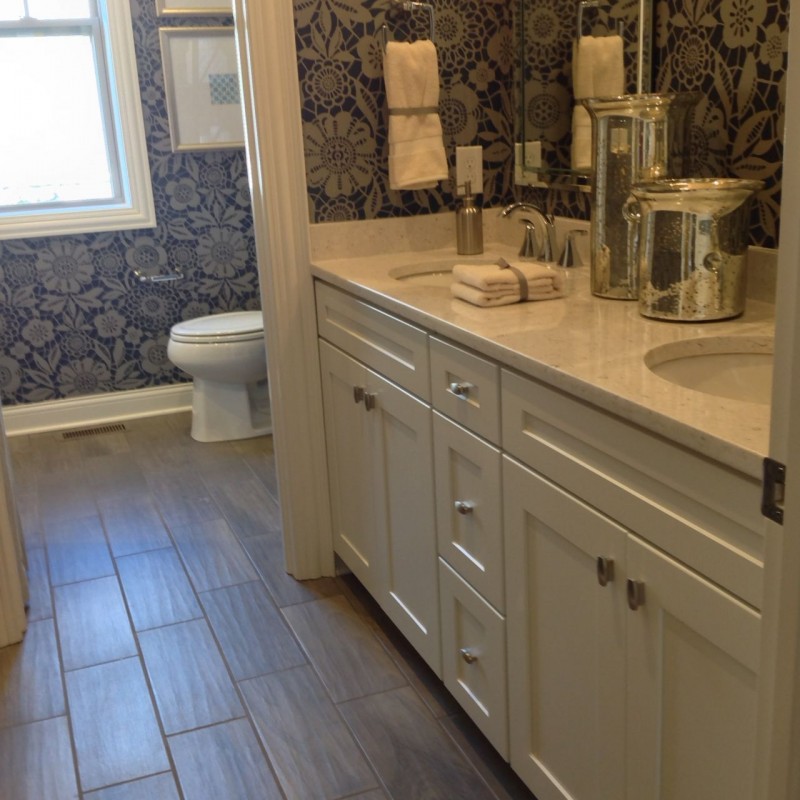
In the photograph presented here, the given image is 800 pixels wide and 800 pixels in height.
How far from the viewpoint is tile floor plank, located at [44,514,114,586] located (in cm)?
281

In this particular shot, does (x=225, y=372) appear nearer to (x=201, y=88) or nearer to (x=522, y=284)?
(x=201, y=88)

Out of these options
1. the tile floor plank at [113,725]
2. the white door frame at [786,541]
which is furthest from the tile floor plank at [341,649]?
the white door frame at [786,541]

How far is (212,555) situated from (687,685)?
1.90m

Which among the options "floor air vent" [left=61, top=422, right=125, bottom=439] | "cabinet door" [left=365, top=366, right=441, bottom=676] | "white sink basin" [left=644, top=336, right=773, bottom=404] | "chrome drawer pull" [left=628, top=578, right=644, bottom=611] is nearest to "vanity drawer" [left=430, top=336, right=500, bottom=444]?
"cabinet door" [left=365, top=366, right=441, bottom=676]

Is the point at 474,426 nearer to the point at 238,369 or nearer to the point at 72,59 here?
the point at 238,369

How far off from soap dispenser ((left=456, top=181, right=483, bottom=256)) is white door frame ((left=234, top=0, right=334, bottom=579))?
397 mm

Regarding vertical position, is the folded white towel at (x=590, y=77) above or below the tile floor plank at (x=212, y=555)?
above

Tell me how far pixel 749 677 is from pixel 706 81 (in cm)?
124

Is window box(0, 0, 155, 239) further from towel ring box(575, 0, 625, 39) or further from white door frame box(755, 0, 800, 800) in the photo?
white door frame box(755, 0, 800, 800)

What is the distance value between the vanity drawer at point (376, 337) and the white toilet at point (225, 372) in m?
1.31

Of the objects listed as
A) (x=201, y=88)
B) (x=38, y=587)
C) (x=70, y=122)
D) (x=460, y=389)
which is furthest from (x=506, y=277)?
(x=70, y=122)

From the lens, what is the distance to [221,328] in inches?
151

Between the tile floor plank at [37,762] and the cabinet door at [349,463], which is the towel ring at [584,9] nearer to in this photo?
the cabinet door at [349,463]

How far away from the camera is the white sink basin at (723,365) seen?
60.2 inches
